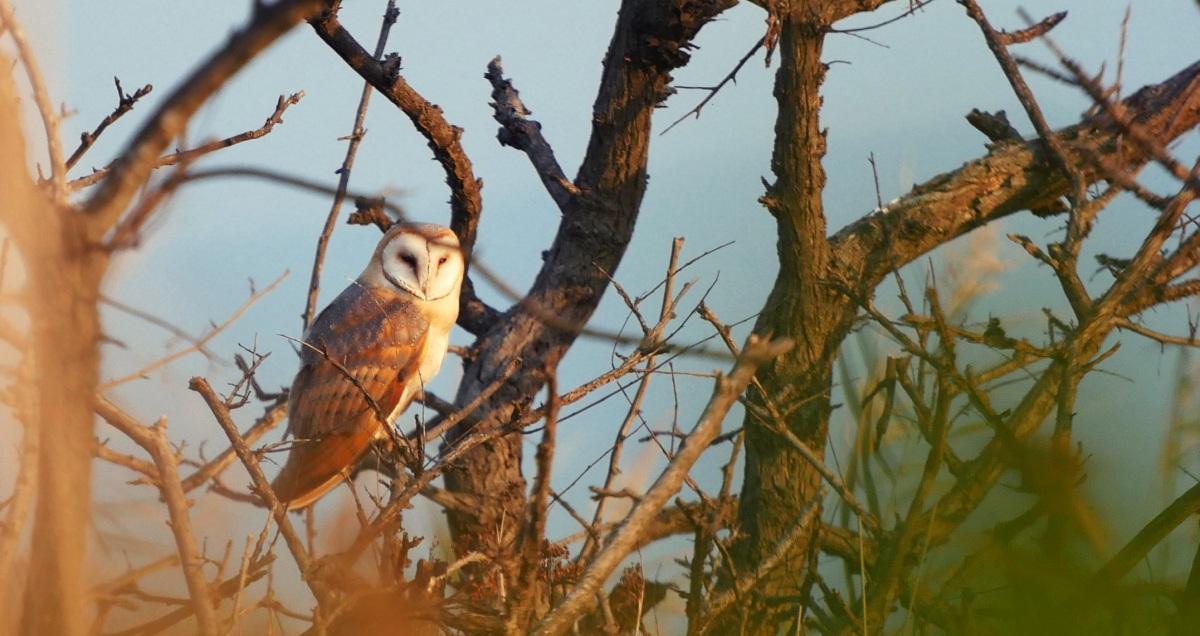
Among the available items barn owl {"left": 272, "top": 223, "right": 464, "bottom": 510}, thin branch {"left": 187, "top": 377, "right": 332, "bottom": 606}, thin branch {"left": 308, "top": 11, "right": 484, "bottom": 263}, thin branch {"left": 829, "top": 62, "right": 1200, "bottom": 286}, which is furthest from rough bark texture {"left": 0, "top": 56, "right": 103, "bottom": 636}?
barn owl {"left": 272, "top": 223, "right": 464, "bottom": 510}

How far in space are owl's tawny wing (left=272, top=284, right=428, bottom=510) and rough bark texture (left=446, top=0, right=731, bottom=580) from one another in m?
0.19

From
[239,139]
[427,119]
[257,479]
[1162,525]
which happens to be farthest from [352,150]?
[1162,525]

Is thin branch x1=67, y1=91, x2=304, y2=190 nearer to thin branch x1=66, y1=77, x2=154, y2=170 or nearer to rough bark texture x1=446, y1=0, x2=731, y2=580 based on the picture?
thin branch x1=66, y1=77, x2=154, y2=170

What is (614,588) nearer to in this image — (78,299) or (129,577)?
(129,577)

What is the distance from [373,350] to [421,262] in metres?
0.29

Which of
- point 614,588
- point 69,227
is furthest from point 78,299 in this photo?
point 614,588

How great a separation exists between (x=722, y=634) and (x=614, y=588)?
334mm

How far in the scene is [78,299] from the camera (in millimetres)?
489

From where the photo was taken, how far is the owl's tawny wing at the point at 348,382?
256 cm

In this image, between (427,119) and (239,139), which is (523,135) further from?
(239,139)

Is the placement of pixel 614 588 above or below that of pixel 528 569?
above

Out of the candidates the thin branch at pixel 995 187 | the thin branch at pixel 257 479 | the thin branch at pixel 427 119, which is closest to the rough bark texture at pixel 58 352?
the thin branch at pixel 257 479

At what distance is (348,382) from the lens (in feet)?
8.86

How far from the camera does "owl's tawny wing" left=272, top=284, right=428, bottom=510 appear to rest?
2562 millimetres
